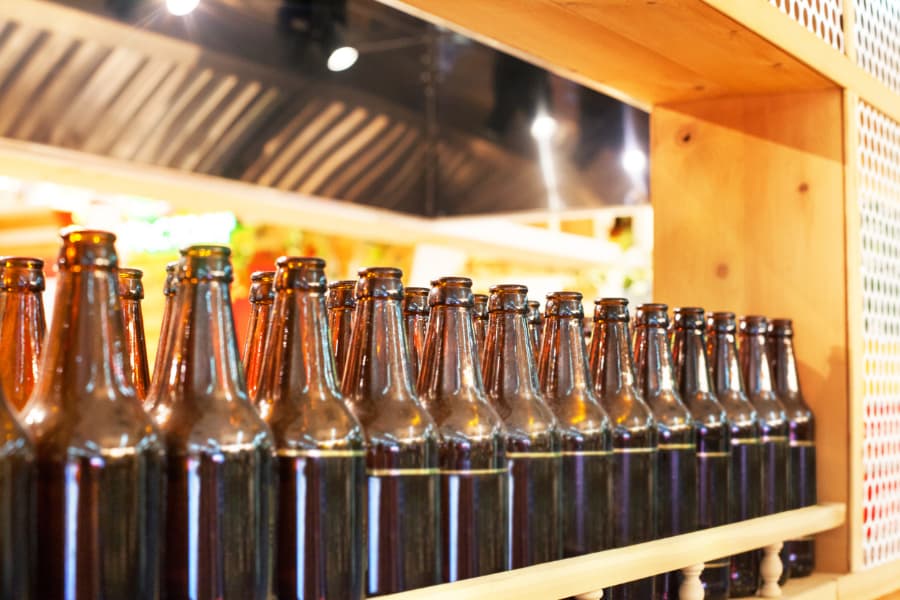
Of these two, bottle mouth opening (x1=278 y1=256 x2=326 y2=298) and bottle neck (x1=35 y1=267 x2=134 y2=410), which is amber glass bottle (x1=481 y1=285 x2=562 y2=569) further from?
bottle neck (x1=35 y1=267 x2=134 y2=410)

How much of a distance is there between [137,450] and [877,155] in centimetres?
166

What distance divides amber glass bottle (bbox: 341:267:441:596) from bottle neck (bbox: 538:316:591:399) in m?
0.26

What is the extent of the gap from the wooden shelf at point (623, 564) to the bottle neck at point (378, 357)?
0.17m

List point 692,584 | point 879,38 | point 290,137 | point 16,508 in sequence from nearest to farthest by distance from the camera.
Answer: point 16,508 < point 692,584 < point 879,38 < point 290,137

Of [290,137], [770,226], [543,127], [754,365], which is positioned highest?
[543,127]

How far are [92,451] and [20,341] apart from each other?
19cm

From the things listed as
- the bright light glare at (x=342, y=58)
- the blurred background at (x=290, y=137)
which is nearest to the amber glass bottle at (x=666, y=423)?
the blurred background at (x=290, y=137)

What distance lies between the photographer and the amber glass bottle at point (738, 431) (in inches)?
62.0

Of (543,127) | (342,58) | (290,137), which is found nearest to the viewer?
(290,137)

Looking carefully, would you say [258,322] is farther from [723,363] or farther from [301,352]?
[723,363]

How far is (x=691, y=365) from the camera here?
4.97ft

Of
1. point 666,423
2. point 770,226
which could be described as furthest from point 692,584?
point 770,226

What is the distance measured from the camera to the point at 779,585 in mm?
1662

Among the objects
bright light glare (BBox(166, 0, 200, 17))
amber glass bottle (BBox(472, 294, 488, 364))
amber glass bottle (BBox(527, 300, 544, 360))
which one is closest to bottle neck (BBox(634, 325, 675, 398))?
amber glass bottle (BBox(527, 300, 544, 360))
